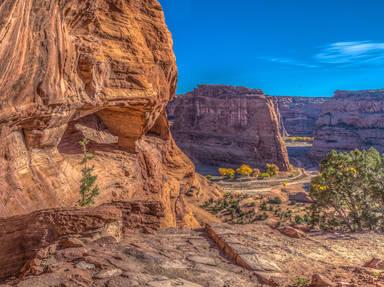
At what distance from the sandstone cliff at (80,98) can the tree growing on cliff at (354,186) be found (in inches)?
407

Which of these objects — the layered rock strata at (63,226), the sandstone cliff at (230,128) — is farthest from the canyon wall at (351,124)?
the layered rock strata at (63,226)

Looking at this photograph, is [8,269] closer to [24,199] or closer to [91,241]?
[91,241]

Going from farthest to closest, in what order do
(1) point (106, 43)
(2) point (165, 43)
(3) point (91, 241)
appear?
(2) point (165, 43)
(1) point (106, 43)
(3) point (91, 241)

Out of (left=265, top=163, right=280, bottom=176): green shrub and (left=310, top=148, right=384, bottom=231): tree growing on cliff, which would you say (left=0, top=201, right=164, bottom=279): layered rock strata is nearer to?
(left=310, top=148, right=384, bottom=231): tree growing on cliff

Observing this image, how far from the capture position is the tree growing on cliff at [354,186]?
790 inches

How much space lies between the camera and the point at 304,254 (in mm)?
8555

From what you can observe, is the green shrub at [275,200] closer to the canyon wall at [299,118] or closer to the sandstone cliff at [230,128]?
the sandstone cliff at [230,128]

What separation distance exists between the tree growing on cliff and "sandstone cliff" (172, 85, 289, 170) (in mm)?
48530

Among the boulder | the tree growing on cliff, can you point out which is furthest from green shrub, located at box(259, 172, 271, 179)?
the boulder

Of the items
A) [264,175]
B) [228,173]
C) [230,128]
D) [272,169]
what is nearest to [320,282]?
[264,175]

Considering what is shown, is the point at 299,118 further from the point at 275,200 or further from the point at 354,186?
the point at 354,186

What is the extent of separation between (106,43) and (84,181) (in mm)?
7697

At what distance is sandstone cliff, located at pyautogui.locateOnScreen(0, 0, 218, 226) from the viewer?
36.5 feet

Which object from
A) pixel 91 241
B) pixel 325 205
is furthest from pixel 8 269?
pixel 325 205
